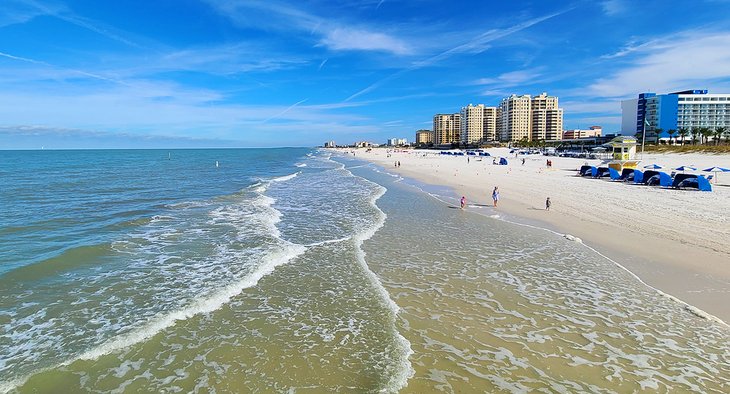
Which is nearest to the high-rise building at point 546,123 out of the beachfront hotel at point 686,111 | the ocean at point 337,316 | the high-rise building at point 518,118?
the high-rise building at point 518,118

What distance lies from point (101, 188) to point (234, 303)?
30256 millimetres

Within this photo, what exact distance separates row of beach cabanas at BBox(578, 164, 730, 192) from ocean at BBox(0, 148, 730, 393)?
677 inches

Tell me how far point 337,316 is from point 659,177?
2947 cm

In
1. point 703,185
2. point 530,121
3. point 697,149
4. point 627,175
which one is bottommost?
point 703,185

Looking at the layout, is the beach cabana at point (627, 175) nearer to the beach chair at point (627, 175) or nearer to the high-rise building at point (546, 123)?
the beach chair at point (627, 175)

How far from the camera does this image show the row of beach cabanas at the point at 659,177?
25.4m

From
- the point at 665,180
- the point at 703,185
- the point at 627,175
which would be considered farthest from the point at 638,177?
the point at 703,185

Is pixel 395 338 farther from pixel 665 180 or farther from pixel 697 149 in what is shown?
pixel 697 149

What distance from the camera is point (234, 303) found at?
9180 mm

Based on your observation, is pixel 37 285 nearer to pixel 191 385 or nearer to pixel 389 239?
pixel 191 385

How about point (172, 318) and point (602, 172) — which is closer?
point (172, 318)

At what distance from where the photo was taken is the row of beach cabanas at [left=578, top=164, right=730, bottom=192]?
25439 mm

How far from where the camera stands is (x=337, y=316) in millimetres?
8445

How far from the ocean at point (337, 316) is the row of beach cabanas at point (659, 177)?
17185 mm
